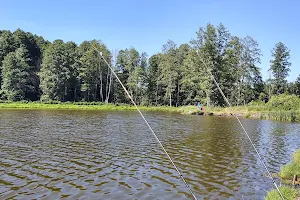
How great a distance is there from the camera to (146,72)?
9450 cm

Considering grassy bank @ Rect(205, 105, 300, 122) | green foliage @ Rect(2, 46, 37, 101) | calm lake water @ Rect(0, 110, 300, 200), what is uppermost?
green foliage @ Rect(2, 46, 37, 101)

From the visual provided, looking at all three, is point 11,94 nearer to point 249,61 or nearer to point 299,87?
point 249,61

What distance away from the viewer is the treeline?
72.8 metres

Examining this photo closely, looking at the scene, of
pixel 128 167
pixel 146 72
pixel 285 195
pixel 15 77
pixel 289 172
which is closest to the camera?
pixel 285 195

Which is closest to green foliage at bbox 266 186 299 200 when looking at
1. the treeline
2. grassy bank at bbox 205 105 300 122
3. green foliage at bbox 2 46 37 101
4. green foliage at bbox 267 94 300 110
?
grassy bank at bbox 205 105 300 122

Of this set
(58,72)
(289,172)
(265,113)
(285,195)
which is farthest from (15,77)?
(285,195)

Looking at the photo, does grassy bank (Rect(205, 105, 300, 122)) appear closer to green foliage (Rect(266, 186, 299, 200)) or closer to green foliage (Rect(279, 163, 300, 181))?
green foliage (Rect(279, 163, 300, 181))

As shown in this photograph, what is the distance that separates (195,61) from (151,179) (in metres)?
61.6

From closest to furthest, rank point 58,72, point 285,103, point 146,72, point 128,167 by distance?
point 128,167 < point 285,103 < point 58,72 < point 146,72

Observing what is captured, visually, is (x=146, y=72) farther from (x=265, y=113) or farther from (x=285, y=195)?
(x=285, y=195)

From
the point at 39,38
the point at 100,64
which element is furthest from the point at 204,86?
the point at 39,38

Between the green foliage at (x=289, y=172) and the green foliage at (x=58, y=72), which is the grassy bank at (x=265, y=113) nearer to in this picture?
the green foliage at (x=289, y=172)

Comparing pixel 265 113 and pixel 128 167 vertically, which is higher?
pixel 265 113

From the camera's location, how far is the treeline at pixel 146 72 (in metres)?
72.8
